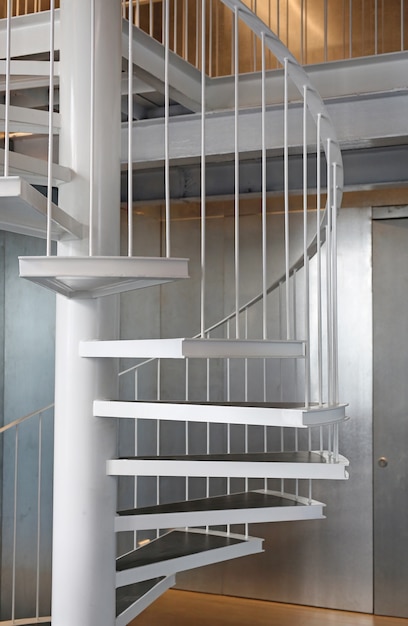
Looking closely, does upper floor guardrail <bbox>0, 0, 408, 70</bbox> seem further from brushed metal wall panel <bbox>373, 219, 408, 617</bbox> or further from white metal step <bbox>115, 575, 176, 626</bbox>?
white metal step <bbox>115, 575, 176, 626</bbox>

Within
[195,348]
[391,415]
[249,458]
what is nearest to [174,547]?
[249,458]

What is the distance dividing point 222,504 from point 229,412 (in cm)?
88

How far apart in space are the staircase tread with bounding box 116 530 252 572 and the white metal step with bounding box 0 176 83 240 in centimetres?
138

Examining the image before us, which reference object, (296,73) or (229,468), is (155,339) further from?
(296,73)

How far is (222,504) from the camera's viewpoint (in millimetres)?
3668

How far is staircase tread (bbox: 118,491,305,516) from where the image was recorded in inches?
137

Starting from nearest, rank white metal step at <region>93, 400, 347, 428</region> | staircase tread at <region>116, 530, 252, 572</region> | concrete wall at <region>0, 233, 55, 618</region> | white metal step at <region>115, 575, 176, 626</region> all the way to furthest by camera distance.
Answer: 1. white metal step at <region>93, 400, 347, 428</region>
2. white metal step at <region>115, 575, 176, 626</region>
3. staircase tread at <region>116, 530, 252, 572</region>
4. concrete wall at <region>0, 233, 55, 618</region>

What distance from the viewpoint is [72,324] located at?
3236 millimetres

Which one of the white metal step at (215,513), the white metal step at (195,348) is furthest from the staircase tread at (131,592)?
the white metal step at (195,348)

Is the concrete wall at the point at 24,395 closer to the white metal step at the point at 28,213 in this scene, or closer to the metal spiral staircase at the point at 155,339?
the metal spiral staircase at the point at 155,339

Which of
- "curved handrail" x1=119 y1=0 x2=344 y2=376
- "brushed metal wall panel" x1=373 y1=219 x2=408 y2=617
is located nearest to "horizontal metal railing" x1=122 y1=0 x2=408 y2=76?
"brushed metal wall panel" x1=373 y1=219 x2=408 y2=617

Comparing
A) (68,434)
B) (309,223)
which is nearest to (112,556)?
(68,434)

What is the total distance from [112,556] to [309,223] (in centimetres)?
318

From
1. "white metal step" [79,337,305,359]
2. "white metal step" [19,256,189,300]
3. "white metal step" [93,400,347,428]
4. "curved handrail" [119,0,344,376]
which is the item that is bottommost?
"white metal step" [93,400,347,428]
